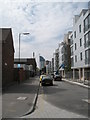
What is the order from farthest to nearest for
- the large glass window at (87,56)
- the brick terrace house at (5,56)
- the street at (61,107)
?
1. the large glass window at (87,56)
2. the brick terrace house at (5,56)
3. the street at (61,107)

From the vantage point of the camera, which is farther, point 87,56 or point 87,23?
point 87,56

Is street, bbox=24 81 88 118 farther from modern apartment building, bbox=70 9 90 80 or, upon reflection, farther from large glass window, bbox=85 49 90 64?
large glass window, bbox=85 49 90 64

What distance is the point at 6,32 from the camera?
1276 inches

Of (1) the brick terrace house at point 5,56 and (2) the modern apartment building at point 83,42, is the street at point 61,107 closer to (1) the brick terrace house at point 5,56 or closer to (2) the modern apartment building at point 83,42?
(1) the brick terrace house at point 5,56

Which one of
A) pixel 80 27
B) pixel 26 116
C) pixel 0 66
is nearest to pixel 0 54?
pixel 0 66

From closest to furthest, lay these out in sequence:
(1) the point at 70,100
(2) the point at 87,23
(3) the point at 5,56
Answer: (1) the point at 70,100
(3) the point at 5,56
(2) the point at 87,23

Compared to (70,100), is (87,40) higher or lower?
higher

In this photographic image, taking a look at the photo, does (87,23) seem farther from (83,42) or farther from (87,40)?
(83,42)

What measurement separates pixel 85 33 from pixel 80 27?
5546 mm

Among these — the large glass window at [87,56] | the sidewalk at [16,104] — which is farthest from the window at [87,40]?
the sidewalk at [16,104]

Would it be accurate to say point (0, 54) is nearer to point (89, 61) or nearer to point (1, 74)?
point (1, 74)

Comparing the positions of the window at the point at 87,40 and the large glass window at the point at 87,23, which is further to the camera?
the window at the point at 87,40

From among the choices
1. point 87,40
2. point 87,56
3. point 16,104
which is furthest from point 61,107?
point 87,40

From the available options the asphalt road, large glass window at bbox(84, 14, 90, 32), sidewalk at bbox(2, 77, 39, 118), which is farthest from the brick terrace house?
large glass window at bbox(84, 14, 90, 32)
